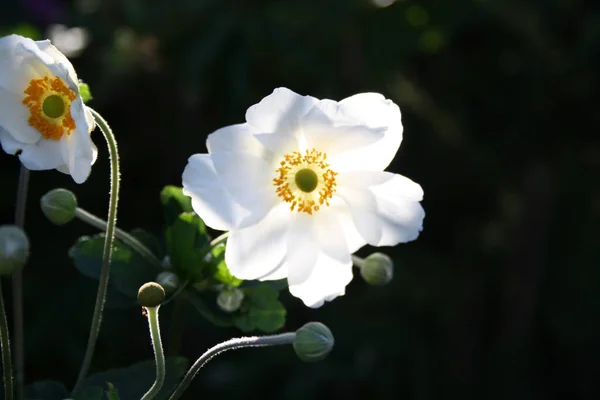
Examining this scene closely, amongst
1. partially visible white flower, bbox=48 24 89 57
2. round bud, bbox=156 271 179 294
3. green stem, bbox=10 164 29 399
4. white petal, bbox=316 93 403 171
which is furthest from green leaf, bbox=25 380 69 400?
partially visible white flower, bbox=48 24 89 57

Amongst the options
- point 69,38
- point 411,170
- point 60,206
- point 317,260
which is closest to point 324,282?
point 317,260

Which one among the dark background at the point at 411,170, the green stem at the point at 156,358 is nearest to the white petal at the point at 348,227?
the green stem at the point at 156,358

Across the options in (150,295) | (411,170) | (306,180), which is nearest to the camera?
(150,295)

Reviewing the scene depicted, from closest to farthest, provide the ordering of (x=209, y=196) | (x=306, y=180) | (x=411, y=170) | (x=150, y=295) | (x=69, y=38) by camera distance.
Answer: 1. (x=150, y=295)
2. (x=209, y=196)
3. (x=306, y=180)
4. (x=69, y=38)
5. (x=411, y=170)

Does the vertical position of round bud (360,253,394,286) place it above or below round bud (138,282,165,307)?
above

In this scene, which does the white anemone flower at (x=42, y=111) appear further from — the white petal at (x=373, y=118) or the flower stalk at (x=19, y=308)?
the white petal at (x=373, y=118)

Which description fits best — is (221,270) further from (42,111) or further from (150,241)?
(42,111)

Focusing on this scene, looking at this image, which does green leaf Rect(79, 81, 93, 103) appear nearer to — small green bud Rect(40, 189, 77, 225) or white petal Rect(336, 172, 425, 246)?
small green bud Rect(40, 189, 77, 225)
